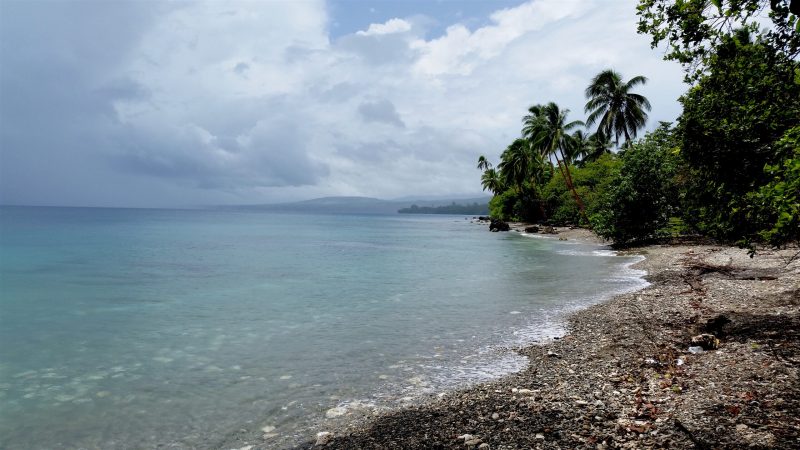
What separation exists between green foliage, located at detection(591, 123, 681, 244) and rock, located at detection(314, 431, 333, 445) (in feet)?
120

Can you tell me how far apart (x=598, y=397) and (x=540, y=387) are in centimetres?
115

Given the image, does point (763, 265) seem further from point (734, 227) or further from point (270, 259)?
point (270, 259)

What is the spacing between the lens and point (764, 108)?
29.2ft

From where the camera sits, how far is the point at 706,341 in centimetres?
1002

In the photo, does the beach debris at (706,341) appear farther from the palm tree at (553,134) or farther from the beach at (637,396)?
the palm tree at (553,134)

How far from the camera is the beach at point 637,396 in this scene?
6.15m

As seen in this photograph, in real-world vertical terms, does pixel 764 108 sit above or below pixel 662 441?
above

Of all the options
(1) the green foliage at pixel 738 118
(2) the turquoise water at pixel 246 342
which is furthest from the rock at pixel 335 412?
(1) the green foliage at pixel 738 118

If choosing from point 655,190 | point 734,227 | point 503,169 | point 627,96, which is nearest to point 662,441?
point 734,227

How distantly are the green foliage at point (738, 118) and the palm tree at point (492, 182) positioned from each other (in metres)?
109

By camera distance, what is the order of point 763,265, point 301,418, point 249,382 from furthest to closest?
point 763,265, point 249,382, point 301,418

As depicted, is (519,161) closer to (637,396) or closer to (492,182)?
(492,182)

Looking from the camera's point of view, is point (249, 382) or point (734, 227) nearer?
point (249, 382)

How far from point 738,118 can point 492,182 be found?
117029 millimetres
